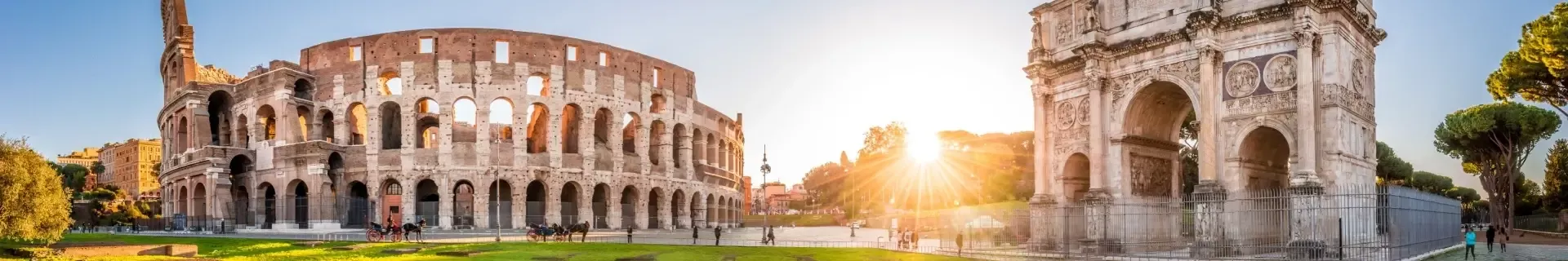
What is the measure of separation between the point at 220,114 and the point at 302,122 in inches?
242

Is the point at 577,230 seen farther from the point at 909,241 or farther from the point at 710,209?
the point at 710,209

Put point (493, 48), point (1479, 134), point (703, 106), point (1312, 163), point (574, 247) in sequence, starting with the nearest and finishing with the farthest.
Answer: point (1312, 163), point (574, 247), point (1479, 134), point (493, 48), point (703, 106)

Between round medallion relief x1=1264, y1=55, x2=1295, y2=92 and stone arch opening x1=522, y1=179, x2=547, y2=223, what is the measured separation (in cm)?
3897

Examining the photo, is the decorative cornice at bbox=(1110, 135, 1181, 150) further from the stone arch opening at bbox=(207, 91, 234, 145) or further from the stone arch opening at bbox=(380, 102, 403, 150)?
the stone arch opening at bbox=(207, 91, 234, 145)

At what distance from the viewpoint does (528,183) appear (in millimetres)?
57531

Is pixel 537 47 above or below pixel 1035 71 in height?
above

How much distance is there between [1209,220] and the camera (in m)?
26.4

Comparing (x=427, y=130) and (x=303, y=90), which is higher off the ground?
(x=303, y=90)

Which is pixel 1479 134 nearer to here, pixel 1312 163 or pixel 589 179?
pixel 1312 163

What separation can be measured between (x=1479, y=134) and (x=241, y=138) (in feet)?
200

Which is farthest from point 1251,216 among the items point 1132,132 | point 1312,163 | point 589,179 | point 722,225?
point 722,225

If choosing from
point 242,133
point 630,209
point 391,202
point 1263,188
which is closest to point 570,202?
point 630,209

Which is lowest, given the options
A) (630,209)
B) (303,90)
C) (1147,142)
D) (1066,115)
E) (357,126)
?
(630,209)

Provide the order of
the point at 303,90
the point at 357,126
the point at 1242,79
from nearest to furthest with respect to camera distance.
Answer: the point at 1242,79 → the point at 303,90 → the point at 357,126
